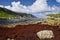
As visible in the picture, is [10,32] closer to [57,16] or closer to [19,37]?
[19,37]

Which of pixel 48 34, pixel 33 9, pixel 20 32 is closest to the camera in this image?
pixel 48 34

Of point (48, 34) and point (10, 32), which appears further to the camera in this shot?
point (10, 32)

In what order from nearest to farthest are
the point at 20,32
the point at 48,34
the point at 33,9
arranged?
the point at 48,34 → the point at 20,32 → the point at 33,9

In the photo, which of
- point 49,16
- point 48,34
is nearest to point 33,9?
point 49,16

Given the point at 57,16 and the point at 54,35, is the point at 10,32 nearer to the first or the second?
the point at 54,35

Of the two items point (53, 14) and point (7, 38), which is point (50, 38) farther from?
point (53, 14)

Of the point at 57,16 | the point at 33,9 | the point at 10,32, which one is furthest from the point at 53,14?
the point at 10,32

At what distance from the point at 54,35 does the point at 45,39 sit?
0.72 meters

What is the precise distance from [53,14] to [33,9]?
246 centimetres

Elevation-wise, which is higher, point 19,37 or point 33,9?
point 33,9

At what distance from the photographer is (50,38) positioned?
9.84 meters

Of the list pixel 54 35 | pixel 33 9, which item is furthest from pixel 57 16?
pixel 54 35

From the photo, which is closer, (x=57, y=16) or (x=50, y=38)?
(x=50, y=38)

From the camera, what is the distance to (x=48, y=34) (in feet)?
32.1
